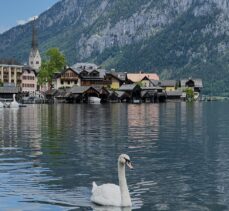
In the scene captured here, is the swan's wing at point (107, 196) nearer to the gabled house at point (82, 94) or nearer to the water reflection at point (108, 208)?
the water reflection at point (108, 208)

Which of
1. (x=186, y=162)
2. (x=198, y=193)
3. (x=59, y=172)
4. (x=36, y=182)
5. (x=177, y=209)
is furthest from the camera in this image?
(x=186, y=162)

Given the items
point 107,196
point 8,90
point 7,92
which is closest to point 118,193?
point 107,196

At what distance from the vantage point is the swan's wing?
2266 centimetres

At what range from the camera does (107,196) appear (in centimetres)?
2298

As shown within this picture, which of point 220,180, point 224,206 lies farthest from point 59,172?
point 224,206

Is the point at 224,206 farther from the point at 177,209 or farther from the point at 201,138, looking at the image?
the point at 201,138

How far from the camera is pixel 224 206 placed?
2353cm

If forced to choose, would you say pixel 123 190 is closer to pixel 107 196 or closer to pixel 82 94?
pixel 107 196

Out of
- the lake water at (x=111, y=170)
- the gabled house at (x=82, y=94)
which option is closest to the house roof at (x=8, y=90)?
the gabled house at (x=82, y=94)

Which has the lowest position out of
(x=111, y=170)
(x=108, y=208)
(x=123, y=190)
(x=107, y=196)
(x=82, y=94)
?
(x=108, y=208)

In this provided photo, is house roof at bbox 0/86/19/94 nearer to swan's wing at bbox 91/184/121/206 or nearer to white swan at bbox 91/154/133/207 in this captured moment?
swan's wing at bbox 91/184/121/206

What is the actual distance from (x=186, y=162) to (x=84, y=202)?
1211cm

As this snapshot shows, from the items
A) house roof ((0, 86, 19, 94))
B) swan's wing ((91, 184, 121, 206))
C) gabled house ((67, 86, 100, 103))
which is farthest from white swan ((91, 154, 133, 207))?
house roof ((0, 86, 19, 94))

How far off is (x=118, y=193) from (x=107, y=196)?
1.41 feet
